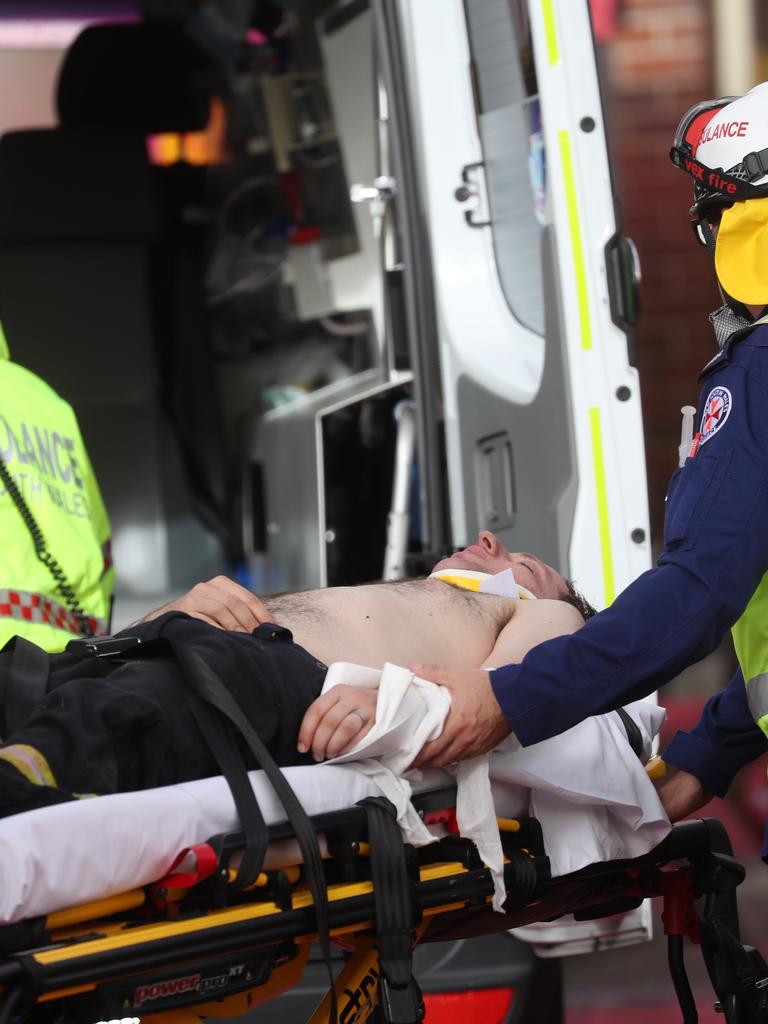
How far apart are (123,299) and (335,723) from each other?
12.3ft

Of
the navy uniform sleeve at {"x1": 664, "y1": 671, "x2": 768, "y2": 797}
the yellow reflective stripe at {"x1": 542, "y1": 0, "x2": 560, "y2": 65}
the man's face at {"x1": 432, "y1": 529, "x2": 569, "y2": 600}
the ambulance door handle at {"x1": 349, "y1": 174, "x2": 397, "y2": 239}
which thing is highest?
the yellow reflective stripe at {"x1": 542, "y1": 0, "x2": 560, "y2": 65}

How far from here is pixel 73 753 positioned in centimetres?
243

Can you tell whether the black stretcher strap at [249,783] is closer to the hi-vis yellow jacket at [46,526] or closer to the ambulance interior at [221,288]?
the hi-vis yellow jacket at [46,526]

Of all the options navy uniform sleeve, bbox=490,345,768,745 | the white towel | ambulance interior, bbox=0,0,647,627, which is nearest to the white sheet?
the white towel

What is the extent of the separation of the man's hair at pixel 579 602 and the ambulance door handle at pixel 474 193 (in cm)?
116

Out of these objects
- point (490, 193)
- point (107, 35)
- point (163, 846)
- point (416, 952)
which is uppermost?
point (107, 35)

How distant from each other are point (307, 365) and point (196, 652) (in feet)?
12.0

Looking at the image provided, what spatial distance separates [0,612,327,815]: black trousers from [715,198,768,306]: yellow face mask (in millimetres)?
947

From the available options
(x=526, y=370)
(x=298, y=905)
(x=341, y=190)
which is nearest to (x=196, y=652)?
(x=298, y=905)

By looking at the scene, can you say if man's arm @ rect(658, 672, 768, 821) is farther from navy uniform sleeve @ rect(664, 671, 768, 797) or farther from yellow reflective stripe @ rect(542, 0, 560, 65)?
yellow reflective stripe @ rect(542, 0, 560, 65)

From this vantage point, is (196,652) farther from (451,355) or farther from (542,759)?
(451,355)

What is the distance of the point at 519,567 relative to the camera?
11.6 feet

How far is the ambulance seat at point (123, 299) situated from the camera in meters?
5.86

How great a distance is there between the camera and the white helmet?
2646mm
